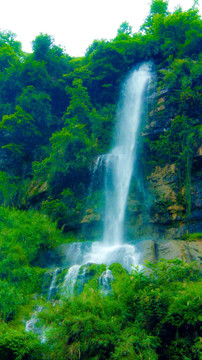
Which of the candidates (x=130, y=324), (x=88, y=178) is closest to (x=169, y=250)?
(x=130, y=324)

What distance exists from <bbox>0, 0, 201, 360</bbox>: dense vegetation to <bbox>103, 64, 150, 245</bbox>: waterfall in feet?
2.21

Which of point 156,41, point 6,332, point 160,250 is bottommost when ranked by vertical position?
point 6,332

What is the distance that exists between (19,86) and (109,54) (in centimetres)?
689

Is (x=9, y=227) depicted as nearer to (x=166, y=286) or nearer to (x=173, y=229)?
(x=173, y=229)

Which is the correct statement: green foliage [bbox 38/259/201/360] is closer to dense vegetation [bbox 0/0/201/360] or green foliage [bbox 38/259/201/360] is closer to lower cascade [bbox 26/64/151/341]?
dense vegetation [bbox 0/0/201/360]

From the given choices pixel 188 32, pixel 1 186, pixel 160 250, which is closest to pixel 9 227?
pixel 1 186

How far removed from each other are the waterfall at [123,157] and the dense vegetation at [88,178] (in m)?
0.67

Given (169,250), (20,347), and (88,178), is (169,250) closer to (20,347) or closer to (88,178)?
(20,347)

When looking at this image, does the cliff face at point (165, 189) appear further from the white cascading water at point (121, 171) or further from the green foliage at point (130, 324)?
the green foliage at point (130, 324)

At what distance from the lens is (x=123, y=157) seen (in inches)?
648

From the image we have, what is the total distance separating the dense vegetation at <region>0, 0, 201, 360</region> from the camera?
15.3 ft

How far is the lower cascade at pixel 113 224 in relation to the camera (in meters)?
9.77

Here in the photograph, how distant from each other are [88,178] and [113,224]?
3340mm

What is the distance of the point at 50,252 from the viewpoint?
13.2m
